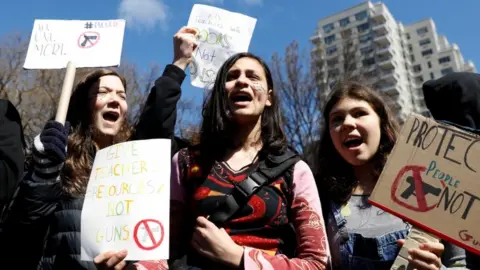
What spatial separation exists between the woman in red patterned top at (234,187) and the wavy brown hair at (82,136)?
0.55 meters

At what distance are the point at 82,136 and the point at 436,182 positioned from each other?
1886 millimetres

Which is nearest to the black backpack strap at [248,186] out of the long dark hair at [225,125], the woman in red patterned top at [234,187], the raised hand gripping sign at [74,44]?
the woman in red patterned top at [234,187]

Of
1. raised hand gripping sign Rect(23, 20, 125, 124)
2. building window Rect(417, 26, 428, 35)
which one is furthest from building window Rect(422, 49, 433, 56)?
raised hand gripping sign Rect(23, 20, 125, 124)

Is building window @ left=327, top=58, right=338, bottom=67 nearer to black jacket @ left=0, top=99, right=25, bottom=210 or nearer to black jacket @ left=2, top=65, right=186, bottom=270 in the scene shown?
black jacket @ left=2, top=65, right=186, bottom=270

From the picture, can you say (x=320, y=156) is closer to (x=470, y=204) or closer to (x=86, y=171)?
(x=470, y=204)

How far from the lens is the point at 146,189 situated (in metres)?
1.54

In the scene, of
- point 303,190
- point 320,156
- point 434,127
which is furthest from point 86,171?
point 434,127

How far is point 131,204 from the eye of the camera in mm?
1528

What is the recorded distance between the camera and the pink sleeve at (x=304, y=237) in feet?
5.01

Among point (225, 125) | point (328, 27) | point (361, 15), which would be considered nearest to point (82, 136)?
point (225, 125)

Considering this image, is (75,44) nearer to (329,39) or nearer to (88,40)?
(88,40)

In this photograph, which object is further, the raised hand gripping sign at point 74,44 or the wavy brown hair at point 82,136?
the raised hand gripping sign at point 74,44

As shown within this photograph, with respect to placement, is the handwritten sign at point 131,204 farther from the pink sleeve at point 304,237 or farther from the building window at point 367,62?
the building window at point 367,62

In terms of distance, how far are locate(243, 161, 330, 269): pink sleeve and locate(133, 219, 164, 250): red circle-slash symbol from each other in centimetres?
34
